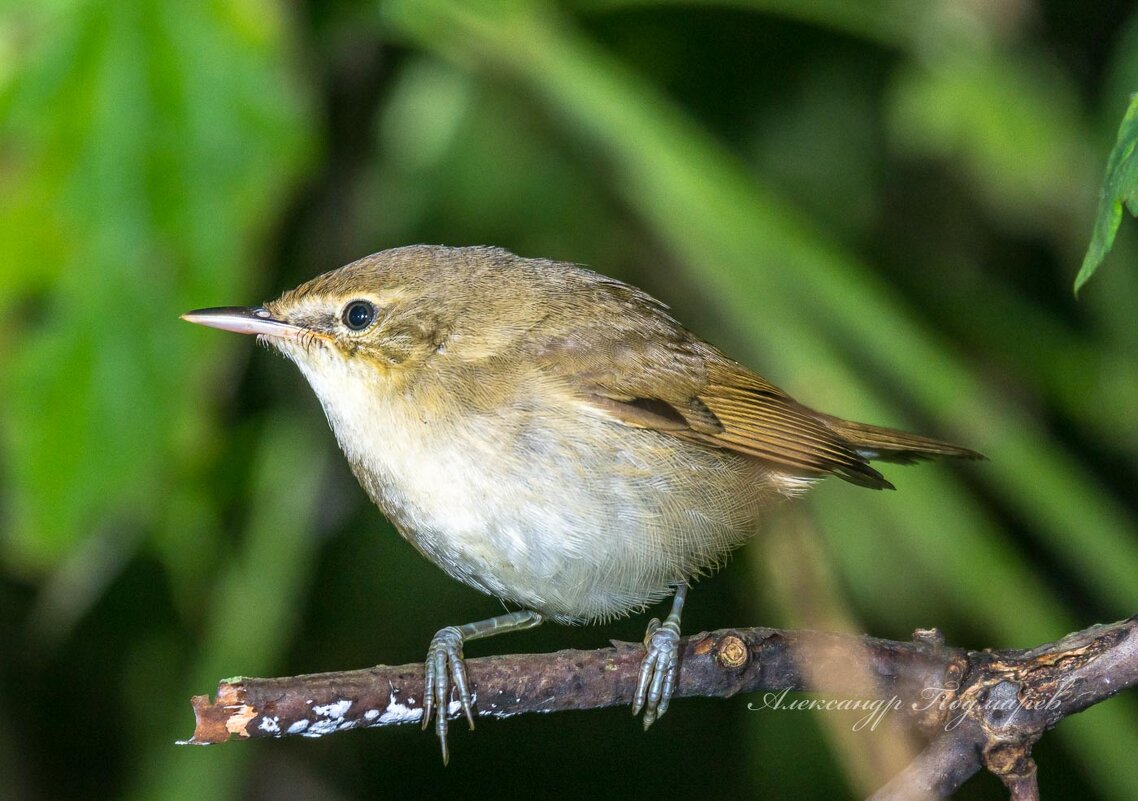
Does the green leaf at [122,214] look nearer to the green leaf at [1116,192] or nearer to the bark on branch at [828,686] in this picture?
the bark on branch at [828,686]

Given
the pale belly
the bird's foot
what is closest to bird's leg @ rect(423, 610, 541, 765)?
the bird's foot

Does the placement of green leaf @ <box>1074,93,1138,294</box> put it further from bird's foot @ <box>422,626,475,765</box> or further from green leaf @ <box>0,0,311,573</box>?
green leaf @ <box>0,0,311,573</box>

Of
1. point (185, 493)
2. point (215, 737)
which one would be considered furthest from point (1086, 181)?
point (215, 737)

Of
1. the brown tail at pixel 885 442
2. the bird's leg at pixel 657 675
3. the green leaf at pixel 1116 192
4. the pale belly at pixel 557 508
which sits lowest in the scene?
the bird's leg at pixel 657 675

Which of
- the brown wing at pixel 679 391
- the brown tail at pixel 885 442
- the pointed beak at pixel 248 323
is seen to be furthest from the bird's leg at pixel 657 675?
the pointed beak at pixel 248 323

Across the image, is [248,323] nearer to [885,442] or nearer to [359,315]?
[359,315]

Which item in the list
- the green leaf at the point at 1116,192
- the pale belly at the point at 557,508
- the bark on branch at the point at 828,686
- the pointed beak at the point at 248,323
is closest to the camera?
the green leaf at the point at 1116,192

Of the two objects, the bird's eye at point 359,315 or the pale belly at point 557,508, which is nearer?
the pale belly at point 557,508
